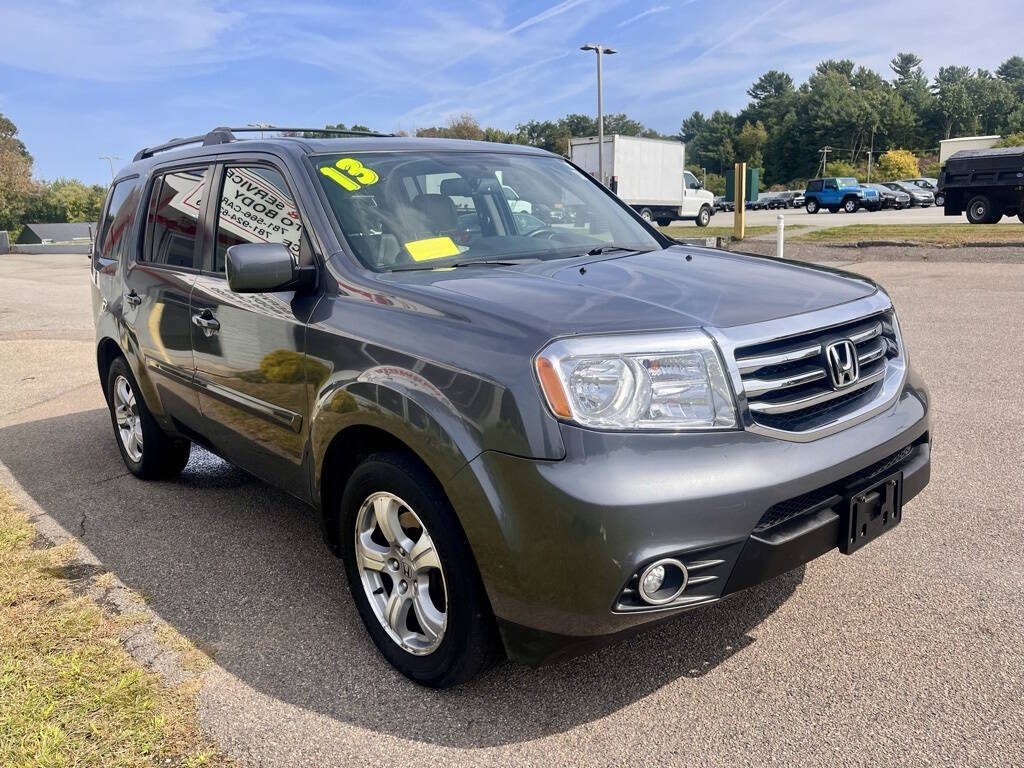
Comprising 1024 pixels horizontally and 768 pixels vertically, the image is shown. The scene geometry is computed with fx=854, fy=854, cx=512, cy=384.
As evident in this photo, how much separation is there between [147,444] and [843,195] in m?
47.2

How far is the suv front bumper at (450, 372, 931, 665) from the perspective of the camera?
2.22 m

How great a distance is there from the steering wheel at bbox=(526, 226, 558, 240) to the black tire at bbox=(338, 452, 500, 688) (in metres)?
1.34

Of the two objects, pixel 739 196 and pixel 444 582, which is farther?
pixel 739 196

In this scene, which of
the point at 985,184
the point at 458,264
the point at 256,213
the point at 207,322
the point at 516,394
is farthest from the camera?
the point at 985,184

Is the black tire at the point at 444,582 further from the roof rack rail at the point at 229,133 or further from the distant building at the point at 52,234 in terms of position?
the distant building at the point at 52,234

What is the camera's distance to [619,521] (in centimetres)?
220

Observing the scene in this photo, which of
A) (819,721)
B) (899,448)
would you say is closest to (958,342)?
(899,448)

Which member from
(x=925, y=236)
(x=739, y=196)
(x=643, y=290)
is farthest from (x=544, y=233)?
(x=925, y=236)

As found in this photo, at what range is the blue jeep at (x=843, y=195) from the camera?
46.0 m

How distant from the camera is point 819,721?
2.55m

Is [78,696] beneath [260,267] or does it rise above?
beneath

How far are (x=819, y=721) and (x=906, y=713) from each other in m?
0.26

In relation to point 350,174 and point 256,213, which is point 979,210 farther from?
point 256,213

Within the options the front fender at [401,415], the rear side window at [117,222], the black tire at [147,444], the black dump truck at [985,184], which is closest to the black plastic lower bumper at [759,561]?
the front fender at [401,415]
